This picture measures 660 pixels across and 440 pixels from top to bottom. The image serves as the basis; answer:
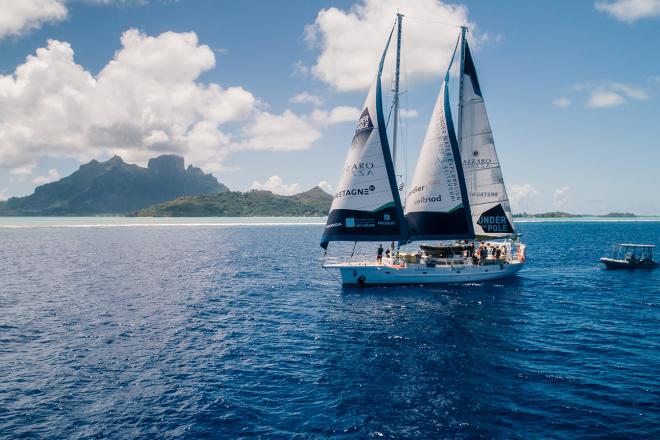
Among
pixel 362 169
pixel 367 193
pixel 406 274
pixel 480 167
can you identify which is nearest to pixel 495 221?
pixel 480 167

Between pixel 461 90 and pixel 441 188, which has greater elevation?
pixel 461 90

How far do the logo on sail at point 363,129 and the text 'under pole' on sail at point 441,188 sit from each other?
9135mm

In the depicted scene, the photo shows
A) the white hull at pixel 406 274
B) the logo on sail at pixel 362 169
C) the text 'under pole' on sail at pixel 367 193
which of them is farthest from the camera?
the white hull at pixel 406 274

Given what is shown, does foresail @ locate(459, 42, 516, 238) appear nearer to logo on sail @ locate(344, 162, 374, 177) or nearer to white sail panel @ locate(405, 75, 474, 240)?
white sail panel @ locate(405, 75, 474, 240)

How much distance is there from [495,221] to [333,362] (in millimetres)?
34433

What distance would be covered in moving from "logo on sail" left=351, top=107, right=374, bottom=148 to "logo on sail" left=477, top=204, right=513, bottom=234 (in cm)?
1930

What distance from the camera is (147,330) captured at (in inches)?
1248

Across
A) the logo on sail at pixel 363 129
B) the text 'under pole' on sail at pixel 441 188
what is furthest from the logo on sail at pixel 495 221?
the logo on sail at pixel 363 129

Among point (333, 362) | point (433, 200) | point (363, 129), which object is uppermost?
point (363, 129)

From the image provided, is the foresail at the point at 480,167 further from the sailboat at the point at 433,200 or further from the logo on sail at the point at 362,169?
the logo on sail at the point at 362,169

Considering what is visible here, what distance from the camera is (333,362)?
2477cm

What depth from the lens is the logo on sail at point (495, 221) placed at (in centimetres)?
5056

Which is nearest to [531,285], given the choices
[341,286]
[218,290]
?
[341,286]

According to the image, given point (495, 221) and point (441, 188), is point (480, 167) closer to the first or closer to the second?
point (441, 188)
